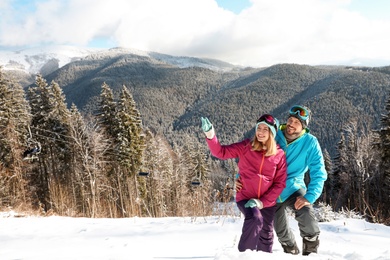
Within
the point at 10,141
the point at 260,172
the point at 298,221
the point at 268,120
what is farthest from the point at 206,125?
the point at 10,141

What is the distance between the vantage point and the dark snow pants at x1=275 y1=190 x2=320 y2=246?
326 cm

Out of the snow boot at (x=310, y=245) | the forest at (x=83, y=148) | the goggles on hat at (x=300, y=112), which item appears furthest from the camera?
the forest at (x=83, y=148)

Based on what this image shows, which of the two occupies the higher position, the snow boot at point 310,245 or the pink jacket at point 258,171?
the pink jacket at point 258,171

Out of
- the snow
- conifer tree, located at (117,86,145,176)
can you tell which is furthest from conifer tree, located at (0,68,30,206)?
the snow

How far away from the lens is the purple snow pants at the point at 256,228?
303cm

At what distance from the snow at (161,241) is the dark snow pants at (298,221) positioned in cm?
24

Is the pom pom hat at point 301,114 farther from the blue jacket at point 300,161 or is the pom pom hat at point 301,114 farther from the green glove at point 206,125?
the green glove at point 206,125

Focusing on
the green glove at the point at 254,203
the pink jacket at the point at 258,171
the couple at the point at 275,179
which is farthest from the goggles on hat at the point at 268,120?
the green glove at the point at 254,203

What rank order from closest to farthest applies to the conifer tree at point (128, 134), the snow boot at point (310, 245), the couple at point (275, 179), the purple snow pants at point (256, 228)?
the purple snow pants at point (256, 228) < the couple at point (275, 179) < the snow boot at point (310, 245) < the conifer tree at point (128, 134)

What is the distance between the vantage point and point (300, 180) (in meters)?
3.45

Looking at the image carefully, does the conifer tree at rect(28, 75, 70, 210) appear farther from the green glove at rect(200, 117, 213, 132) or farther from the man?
the man

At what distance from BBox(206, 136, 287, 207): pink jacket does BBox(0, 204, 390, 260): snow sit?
645mm

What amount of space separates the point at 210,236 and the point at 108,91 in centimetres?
1838

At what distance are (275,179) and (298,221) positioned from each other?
0.60 meters
